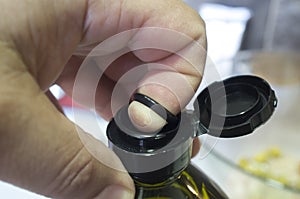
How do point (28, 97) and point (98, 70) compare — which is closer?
point (28, 97)

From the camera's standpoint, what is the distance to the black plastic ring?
0.32 meters

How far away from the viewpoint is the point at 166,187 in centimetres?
34

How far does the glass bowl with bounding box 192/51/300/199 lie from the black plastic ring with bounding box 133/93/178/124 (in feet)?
1.03

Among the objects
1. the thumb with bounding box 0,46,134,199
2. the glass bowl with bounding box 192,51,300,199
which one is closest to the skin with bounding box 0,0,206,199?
the thumb with bounding box 0,46,134,199

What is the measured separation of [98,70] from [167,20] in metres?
0.09

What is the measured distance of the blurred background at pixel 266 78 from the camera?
609mm

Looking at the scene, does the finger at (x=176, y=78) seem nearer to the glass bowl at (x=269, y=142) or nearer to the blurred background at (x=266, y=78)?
the blurred background at (x=266, y=78)

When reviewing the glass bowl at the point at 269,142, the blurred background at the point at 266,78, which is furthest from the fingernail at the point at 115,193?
the glass bowl at the point at 269,142

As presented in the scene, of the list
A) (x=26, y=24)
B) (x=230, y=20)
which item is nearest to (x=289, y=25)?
(x=230, y=20)

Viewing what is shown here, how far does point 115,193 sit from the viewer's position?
0.32 m

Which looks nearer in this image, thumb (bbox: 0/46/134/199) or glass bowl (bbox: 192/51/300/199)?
thumb (bbox: 0/46/134/199)

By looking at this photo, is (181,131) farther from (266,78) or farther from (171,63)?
(266,78)

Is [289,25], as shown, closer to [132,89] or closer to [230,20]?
[230,20]

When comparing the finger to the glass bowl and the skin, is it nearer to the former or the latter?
the skin
